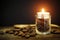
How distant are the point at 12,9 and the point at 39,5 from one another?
218 mm

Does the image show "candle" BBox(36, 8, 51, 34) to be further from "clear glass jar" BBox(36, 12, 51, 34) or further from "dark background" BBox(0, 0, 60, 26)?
"dark background" BBox(0, 0, 60, 26)

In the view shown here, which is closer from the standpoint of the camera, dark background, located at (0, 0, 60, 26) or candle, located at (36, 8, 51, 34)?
candle, located at (36, 8, 51, 34)

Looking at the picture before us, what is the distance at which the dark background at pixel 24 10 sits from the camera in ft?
3.96

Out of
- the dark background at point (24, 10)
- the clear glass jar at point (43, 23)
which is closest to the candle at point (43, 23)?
the clear glass jar at point (43, 23)

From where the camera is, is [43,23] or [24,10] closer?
[43,23]

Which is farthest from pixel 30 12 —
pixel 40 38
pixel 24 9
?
pixel 40 38

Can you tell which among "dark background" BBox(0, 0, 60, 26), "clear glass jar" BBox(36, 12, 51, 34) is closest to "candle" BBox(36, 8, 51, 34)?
"clear glass jar" BBox(36, 12, 51, 34)

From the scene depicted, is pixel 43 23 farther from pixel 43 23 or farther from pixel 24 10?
pixel 24 10

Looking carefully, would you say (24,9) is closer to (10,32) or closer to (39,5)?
(39,5)

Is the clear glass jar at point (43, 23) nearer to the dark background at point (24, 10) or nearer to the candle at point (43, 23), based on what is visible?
the candle at point (43, 23)

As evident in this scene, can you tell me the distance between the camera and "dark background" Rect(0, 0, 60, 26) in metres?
1.21

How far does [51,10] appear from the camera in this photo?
121 cm

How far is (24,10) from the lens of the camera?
48.2 inches

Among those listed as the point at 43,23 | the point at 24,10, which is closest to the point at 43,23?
the point at 43,23
